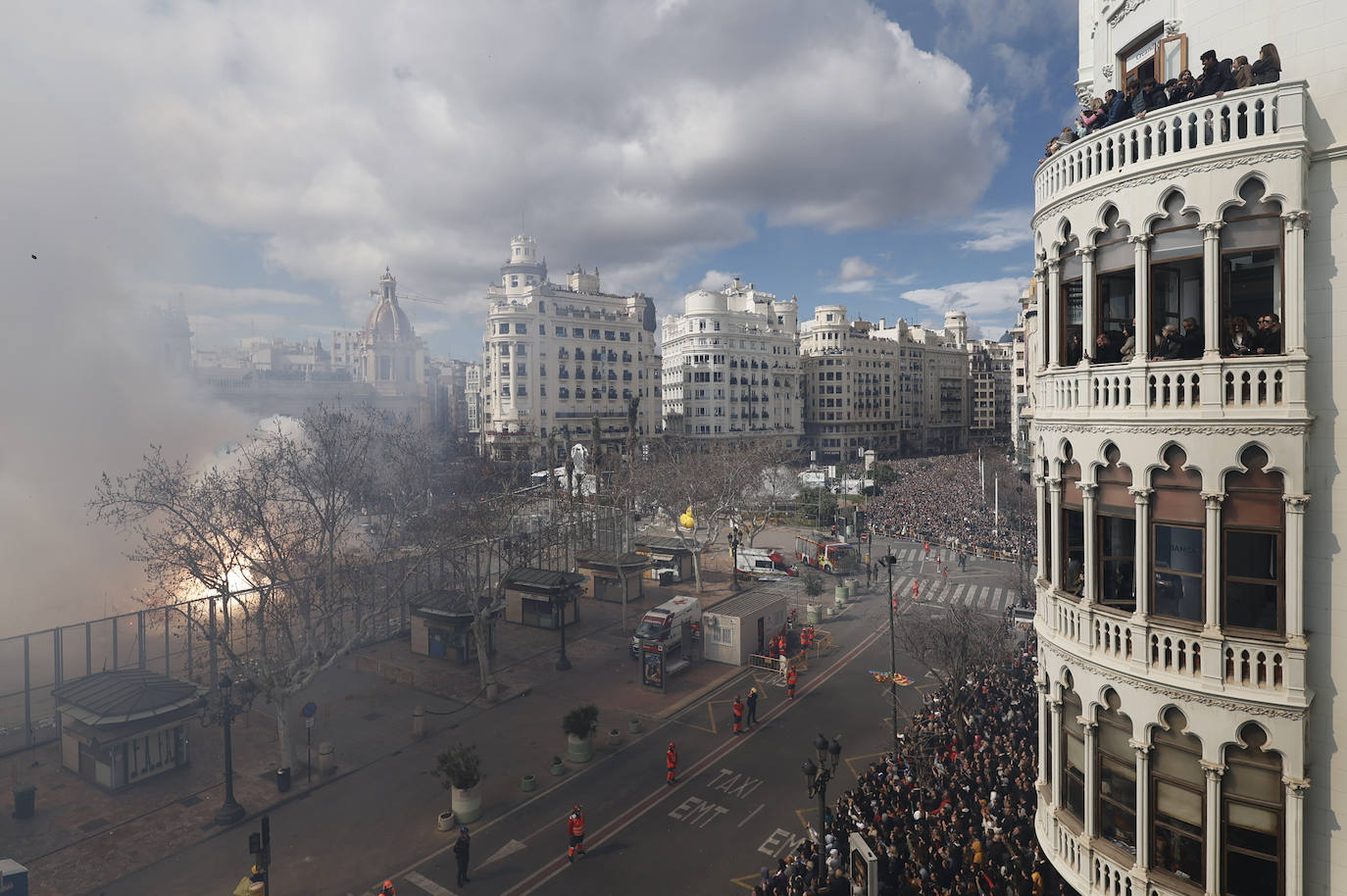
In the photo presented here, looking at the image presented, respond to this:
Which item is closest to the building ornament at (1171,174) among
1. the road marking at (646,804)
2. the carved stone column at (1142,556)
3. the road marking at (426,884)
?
the carved stone column at (1142,556)

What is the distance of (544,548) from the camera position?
4275 centimetres

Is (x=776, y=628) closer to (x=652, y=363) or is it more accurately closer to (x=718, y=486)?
(x=718, y=486)

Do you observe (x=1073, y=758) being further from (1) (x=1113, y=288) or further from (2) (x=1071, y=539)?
(1) (x=1113, y=288)

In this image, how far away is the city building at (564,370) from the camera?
93.9 metres

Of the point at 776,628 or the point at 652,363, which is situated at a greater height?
the point at 652,363

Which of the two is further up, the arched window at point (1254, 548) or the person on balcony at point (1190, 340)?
the person on balcony at point (1190, 340)

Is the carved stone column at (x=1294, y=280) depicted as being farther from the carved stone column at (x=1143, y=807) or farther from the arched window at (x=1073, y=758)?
the arched window at (x=1073, y=758)

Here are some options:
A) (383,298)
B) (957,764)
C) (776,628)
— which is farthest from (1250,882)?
(383,298)

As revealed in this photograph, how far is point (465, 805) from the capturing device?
20109 mm

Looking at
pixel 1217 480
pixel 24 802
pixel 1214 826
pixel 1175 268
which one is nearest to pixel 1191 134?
pixel 1175 268

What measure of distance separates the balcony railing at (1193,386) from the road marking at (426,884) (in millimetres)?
17370

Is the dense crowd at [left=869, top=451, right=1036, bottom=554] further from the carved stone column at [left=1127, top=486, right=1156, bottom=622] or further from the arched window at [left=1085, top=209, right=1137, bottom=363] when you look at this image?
the carved stone column at [left=1127, top=486, right=1156, bottom=622]

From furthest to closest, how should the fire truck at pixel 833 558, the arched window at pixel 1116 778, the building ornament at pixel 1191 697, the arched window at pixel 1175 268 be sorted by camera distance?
the fire truck at pixel 833 558 < the arched window at pixel 1116 778 < the arched window at pixel 1175 268 < the building ornament at pixel 1191 697

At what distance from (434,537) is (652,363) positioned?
78.1m
